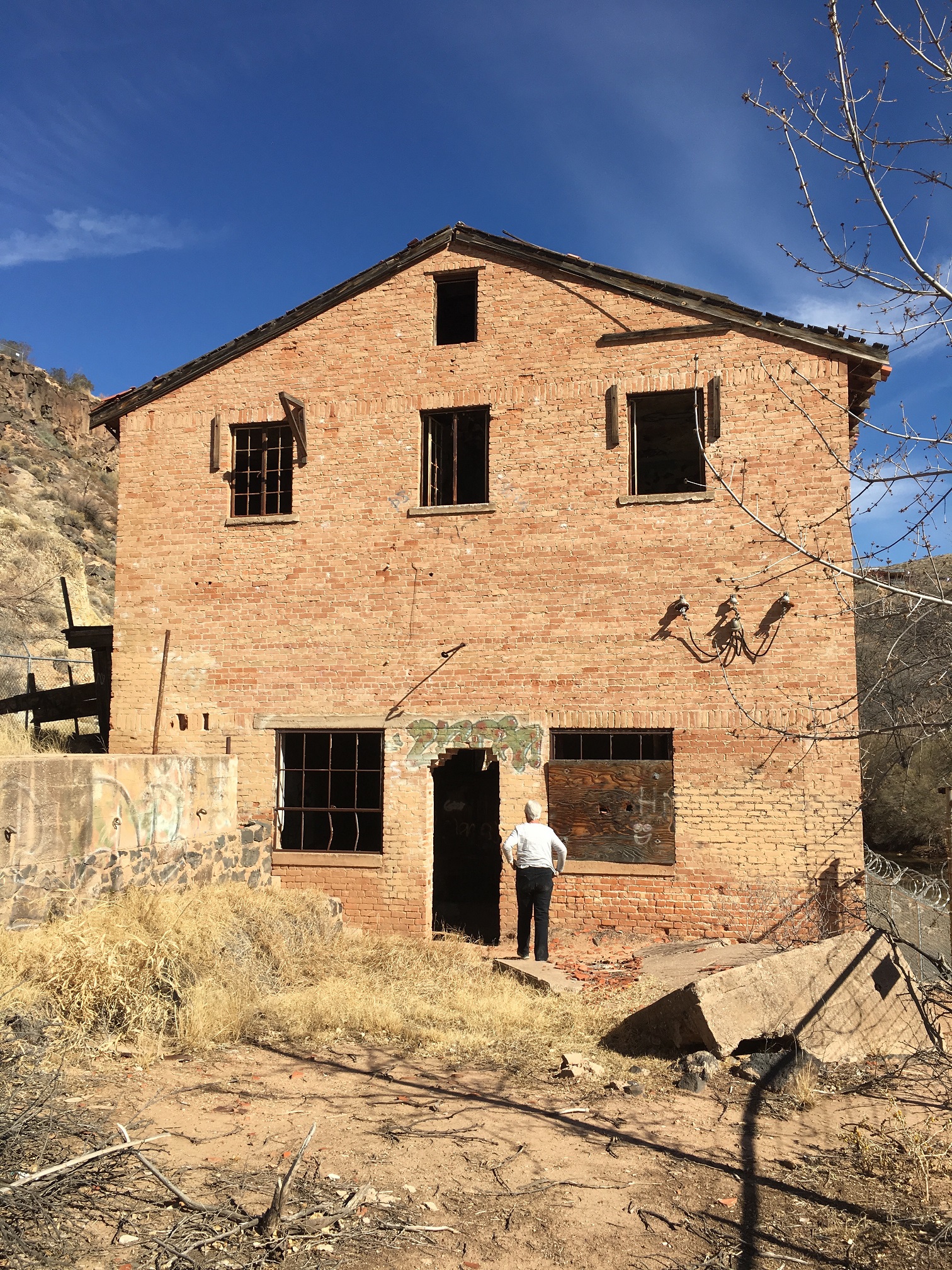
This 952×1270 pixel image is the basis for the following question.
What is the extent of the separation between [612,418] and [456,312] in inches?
127

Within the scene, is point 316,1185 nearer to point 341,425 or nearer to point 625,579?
point 625,579

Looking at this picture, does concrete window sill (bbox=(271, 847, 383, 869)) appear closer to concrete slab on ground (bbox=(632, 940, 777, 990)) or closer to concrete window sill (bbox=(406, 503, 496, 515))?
concrete slab on ground (bbox=(632, 940, 777, 990))

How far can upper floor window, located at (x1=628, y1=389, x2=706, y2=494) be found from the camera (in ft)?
39.0

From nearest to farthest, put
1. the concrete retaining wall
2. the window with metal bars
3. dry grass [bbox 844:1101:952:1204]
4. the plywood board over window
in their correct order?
1. dry grass [bbox 844:1101:952:1204]
2. the concrete retaining wall
3. the plywood board over window
4. the window with metal bars

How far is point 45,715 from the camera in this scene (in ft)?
Result: 48.8

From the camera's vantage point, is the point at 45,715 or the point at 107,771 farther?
the point at 45,715

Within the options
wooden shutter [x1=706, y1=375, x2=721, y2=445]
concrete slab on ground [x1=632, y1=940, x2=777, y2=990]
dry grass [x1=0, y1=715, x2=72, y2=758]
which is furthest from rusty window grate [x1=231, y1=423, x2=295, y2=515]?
concrete slab on ground [x1=632, y1=940, x2=777, y2=990]

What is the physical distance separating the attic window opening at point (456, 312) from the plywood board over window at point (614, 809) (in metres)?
6.30

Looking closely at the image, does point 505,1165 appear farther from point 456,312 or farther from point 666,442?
point 456,312

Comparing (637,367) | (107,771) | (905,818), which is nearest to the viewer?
(107,771)

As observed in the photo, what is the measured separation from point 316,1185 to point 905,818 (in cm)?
1896

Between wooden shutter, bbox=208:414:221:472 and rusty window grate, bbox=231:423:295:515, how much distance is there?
0.25 meters

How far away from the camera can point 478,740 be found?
1177 cm

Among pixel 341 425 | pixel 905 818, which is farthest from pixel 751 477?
pixel 905 818
